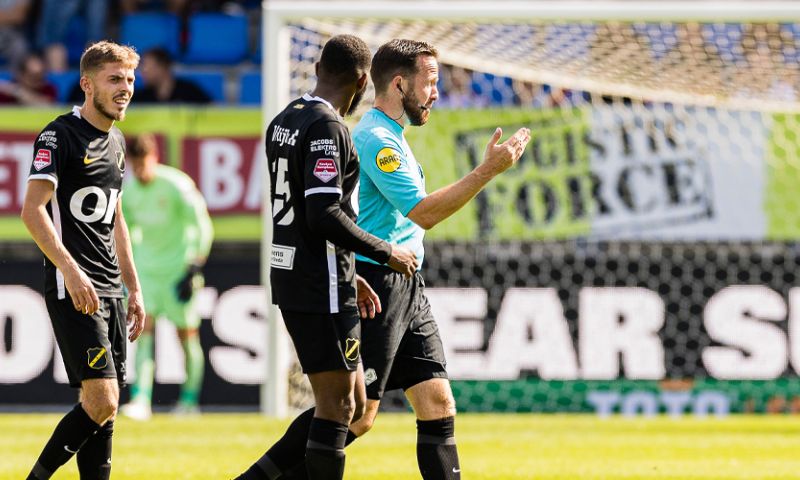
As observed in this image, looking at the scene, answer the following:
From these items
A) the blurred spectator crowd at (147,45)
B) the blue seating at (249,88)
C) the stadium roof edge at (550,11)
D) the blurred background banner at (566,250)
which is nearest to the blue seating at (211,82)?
the blurred spectator crowd at (147,45)

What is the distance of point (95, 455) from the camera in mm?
6215

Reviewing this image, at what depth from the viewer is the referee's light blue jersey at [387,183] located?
5.61 meters

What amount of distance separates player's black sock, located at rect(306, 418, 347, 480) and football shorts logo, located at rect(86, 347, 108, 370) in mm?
1045

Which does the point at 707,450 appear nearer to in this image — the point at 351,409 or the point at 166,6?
the point at 351,409

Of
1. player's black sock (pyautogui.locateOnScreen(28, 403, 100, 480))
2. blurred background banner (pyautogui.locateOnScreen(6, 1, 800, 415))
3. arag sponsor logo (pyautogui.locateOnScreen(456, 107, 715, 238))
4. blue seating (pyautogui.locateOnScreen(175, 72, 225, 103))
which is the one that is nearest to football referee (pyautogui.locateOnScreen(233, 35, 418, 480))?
player's black sock (pyautogui.locateOnScreen(28, 403, 100, 480))

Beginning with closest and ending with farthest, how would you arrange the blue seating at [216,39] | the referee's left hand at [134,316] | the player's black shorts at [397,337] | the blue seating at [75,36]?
the player's black shorts at [397,337]
the referee's left hand at [134,316]
the blue seating at [216,39]
the blue seating at [75,36]

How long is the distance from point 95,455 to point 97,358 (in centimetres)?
49

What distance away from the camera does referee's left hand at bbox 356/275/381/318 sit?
18.7 ft

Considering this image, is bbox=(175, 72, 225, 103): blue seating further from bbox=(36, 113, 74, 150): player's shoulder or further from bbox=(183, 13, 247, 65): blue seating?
bbox=(36, 113, 74, 150): player's shoulder

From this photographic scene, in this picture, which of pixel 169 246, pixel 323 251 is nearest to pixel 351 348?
pixel 323 251

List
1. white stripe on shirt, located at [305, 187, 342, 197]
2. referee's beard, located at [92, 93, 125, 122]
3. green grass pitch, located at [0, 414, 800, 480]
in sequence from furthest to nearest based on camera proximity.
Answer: green grass pitch, located at [0, 414, 800, 480]
referee's beard, located at [92, 93, 125, 122]
white stripe on shirt, located at [305, 187, 342, 197]

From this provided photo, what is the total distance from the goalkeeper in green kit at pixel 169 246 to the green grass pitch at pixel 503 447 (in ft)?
1.90

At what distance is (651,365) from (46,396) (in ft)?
17.2

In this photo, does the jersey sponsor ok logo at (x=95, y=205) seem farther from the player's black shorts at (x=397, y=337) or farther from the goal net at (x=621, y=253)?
A: the goal net at (x=621, y=253)
